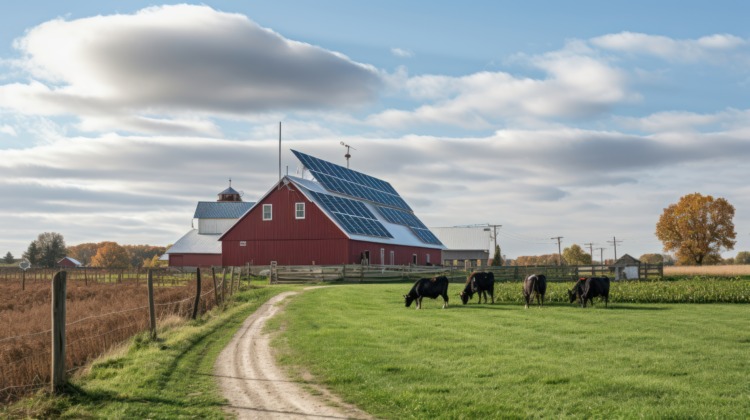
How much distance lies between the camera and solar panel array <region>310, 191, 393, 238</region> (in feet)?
189

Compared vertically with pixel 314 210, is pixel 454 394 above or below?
below

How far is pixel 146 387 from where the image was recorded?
13.0 metres

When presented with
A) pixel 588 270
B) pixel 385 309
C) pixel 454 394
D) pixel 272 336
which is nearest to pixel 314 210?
pixel 588 270

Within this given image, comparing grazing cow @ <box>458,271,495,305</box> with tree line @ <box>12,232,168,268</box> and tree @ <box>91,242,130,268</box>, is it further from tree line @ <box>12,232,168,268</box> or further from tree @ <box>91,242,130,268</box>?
tree @ <box>91,242,130,268</box>

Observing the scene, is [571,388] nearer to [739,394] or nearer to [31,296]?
[739,394]

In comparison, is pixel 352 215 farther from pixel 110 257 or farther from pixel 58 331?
pixel 110 257

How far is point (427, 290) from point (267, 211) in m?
31.9

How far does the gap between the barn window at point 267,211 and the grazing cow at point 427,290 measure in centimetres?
3123

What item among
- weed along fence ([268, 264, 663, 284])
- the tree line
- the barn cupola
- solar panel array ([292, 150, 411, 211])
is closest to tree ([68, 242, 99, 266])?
the tree line

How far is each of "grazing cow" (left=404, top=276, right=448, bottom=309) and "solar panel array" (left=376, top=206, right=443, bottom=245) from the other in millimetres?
41063

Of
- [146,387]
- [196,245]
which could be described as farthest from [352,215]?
[146,387]

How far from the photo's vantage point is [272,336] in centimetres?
2017

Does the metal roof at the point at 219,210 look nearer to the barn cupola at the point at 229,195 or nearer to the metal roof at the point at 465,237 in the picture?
the barn cupola at the point at 229,195

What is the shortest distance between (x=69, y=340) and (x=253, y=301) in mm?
15158
